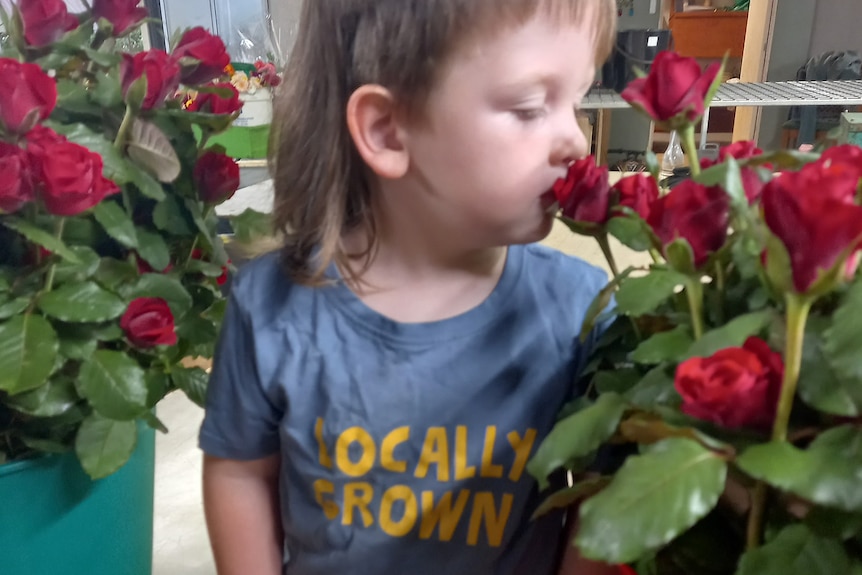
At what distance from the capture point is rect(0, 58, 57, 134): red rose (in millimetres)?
545

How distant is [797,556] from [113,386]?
515 millimetres

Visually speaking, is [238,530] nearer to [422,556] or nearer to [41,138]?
[422,556]

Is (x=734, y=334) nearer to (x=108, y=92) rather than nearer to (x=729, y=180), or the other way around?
(x=729, y=180)

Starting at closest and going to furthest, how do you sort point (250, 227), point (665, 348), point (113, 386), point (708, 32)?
1. point (665, 348)
2. point (113, 386)
3. point (250, 227)
4. point (708, 32)

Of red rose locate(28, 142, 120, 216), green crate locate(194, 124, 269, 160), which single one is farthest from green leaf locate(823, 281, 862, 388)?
green crate locate(194, 124, 269, 160)

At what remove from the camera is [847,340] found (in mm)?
260

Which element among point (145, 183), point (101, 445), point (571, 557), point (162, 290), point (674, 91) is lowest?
point (571, 557)

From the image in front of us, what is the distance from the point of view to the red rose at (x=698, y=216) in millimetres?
335

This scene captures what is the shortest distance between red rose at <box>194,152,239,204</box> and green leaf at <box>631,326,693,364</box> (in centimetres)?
51

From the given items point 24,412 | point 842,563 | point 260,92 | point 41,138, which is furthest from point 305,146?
point 260,92

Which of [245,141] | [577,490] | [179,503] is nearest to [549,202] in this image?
[577,490]

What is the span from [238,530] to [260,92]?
1079 mm

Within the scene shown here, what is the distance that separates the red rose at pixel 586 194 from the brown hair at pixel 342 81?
128mm

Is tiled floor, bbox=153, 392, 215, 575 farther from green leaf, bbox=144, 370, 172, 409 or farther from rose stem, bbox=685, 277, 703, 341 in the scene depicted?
rose stem, bbox=685, 277, 703, 341
